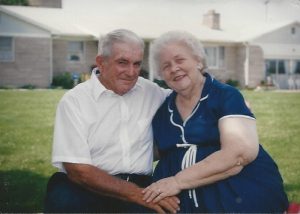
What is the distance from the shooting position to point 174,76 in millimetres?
2551

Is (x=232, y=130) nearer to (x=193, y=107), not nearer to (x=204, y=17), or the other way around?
(x=193, y=107)

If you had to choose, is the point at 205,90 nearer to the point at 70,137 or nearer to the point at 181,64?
the point at 181,64

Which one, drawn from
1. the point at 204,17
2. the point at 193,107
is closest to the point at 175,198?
the point at 193,107

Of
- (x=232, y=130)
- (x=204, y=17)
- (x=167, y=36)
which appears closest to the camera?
(x=232, y=130)

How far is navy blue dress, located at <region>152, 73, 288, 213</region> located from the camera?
92.5 inches

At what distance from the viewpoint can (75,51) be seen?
19.7 metres

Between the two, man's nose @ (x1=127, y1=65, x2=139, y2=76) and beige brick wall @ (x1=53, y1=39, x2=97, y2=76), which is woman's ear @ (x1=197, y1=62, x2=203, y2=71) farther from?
beige brick wall @ (x1=53, y1=39, x2=97, y2=76)

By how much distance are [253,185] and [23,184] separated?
2.80 m

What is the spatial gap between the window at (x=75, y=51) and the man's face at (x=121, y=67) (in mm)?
17202

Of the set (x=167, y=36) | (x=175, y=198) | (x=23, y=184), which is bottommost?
(x=23, y=184)

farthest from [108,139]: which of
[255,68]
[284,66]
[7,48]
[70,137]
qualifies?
[7,48]

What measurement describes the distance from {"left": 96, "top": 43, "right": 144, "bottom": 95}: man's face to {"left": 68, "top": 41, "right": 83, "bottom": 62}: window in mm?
17202

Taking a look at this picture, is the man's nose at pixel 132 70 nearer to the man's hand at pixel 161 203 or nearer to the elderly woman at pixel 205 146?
the elderly woman at pixel 205 146

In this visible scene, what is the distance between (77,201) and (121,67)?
812 millimetres
